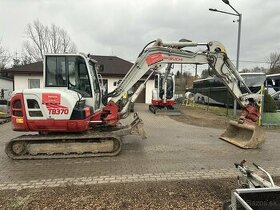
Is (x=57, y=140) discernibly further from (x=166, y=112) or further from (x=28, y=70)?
(x=28, y=70)

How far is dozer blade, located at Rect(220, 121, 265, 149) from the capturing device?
8773 mm

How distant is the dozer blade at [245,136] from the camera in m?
8.77

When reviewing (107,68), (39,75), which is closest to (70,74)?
(39,75)

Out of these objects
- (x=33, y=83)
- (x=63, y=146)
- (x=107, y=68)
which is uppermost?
(x=107, y=68)

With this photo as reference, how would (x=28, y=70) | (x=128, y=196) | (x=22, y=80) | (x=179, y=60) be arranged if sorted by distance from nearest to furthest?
1. (x=128, y=196)
2. (x=179, y=60)
3. (x=28, y=70)
4. (x=22, y=80)

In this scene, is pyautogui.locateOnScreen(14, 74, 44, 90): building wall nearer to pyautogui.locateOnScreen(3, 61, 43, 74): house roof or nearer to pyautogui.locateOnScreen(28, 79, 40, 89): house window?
pyautogui.locateOnScreen(28, 79, 40, 89): house window

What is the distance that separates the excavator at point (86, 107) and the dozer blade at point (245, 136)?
0.03m

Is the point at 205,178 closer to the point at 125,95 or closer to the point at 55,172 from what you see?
the point at 55,172

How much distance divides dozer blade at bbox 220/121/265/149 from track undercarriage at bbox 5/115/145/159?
3965mm

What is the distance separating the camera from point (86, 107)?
A: 319 inches

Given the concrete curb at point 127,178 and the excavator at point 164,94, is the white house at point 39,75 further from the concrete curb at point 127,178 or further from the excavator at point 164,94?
the concrete curb at point 127,178

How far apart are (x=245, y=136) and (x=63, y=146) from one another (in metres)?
5.77

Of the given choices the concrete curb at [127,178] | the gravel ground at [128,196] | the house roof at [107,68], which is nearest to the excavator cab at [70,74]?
the concrete curb at [127,178]

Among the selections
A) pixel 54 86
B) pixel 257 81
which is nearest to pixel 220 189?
pixel 54 86
